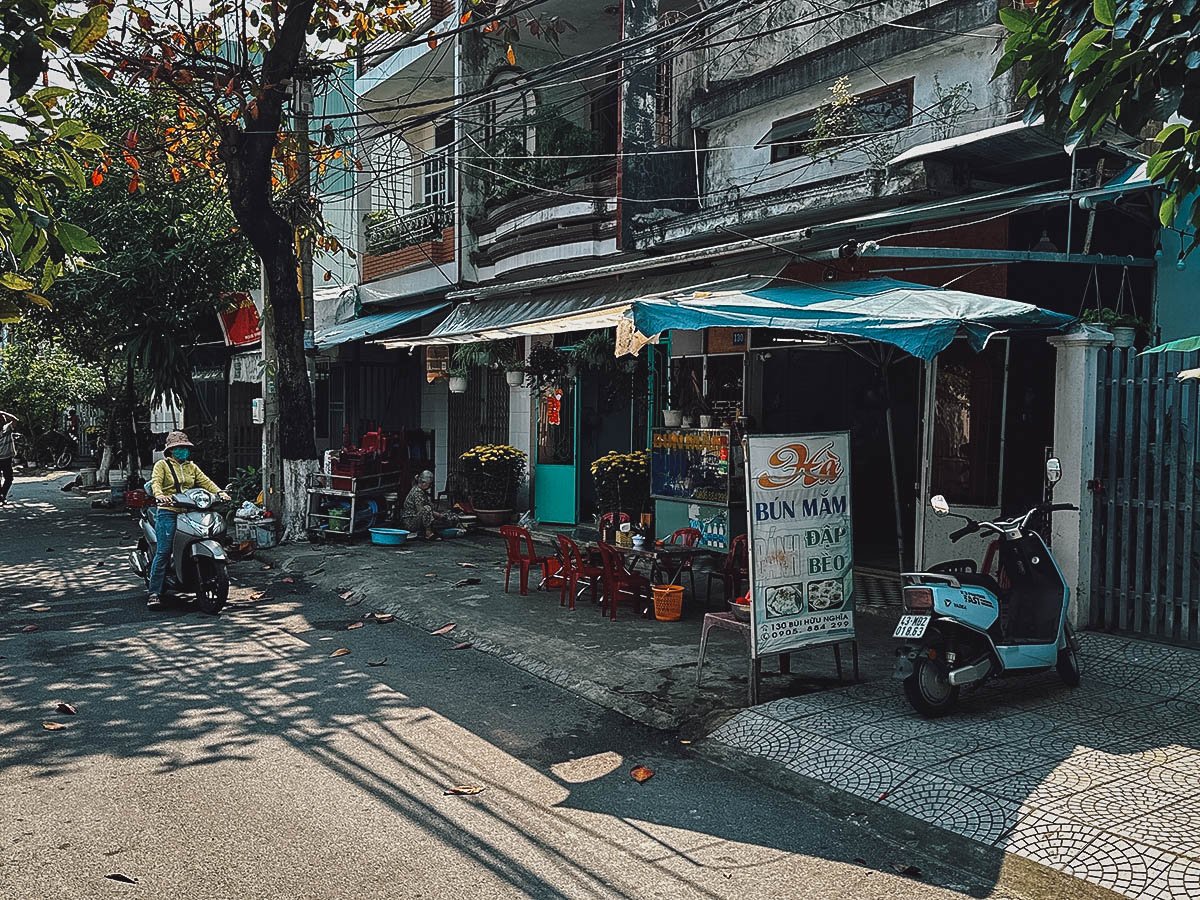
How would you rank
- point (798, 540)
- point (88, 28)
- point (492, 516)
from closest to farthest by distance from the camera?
point (88, 28) → point (798, 540) → point (492, 516)

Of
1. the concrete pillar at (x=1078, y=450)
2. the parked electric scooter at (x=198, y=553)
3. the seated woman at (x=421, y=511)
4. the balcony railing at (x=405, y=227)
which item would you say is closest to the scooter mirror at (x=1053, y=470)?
the concrete pillar at (x=1078, y=450)

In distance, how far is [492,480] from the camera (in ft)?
50.2

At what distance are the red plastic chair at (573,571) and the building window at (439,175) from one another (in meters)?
8.69

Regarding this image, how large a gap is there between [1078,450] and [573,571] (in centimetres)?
446

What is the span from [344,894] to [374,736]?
203cm

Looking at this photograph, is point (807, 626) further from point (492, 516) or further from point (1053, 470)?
point (492, 516)

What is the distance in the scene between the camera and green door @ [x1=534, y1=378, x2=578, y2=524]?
1503 cm

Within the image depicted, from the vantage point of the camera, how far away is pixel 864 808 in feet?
16.5

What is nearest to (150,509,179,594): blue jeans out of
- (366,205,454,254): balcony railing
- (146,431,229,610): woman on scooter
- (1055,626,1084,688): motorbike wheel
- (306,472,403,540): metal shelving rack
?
(146,431,229,610): woman on scooter

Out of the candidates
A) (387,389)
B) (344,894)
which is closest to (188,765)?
(344,894)

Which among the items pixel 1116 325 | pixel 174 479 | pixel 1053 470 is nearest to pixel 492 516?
pixel 174 479

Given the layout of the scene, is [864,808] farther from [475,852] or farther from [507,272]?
[507,272]

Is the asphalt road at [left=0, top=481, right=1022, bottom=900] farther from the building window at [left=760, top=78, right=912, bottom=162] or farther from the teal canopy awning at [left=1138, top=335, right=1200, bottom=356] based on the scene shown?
the building window at [left=760, top=78, right=912, bottom=162]

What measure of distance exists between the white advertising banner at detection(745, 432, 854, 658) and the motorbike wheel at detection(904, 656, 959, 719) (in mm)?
720
